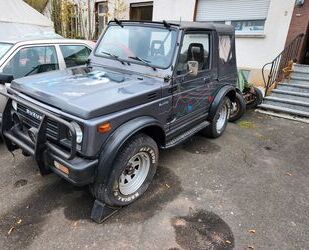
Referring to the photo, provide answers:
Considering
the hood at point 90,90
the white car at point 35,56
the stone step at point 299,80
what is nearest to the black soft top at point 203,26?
the hood at point 90,90

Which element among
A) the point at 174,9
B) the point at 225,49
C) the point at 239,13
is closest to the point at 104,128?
the point at 225,49

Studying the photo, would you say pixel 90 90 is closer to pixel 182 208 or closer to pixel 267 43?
pixel 182 208

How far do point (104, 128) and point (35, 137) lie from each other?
2.47ft

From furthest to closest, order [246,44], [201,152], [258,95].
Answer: [246,44], [258,95], [201,152]

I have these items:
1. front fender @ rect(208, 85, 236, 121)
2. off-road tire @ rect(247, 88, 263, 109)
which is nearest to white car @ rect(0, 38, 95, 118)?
front fender @ rect(208, 85, 236, 121)

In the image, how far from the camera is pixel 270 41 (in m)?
7.95

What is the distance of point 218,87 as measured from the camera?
475 centimetres

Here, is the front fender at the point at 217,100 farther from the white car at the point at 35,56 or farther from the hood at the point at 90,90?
the white car at the point at 35,56

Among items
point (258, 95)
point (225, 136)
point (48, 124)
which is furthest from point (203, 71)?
point (258, 95)

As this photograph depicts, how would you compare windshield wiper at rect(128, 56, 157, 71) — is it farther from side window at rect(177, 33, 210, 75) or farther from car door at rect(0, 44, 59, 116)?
car door at rect(0, 44, 59, 116)

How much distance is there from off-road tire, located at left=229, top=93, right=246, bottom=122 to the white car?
11.3 feet

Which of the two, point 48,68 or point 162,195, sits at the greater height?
point 48,68

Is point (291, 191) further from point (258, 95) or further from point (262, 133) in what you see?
point (258, 95)

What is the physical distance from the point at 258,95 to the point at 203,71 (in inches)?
132
